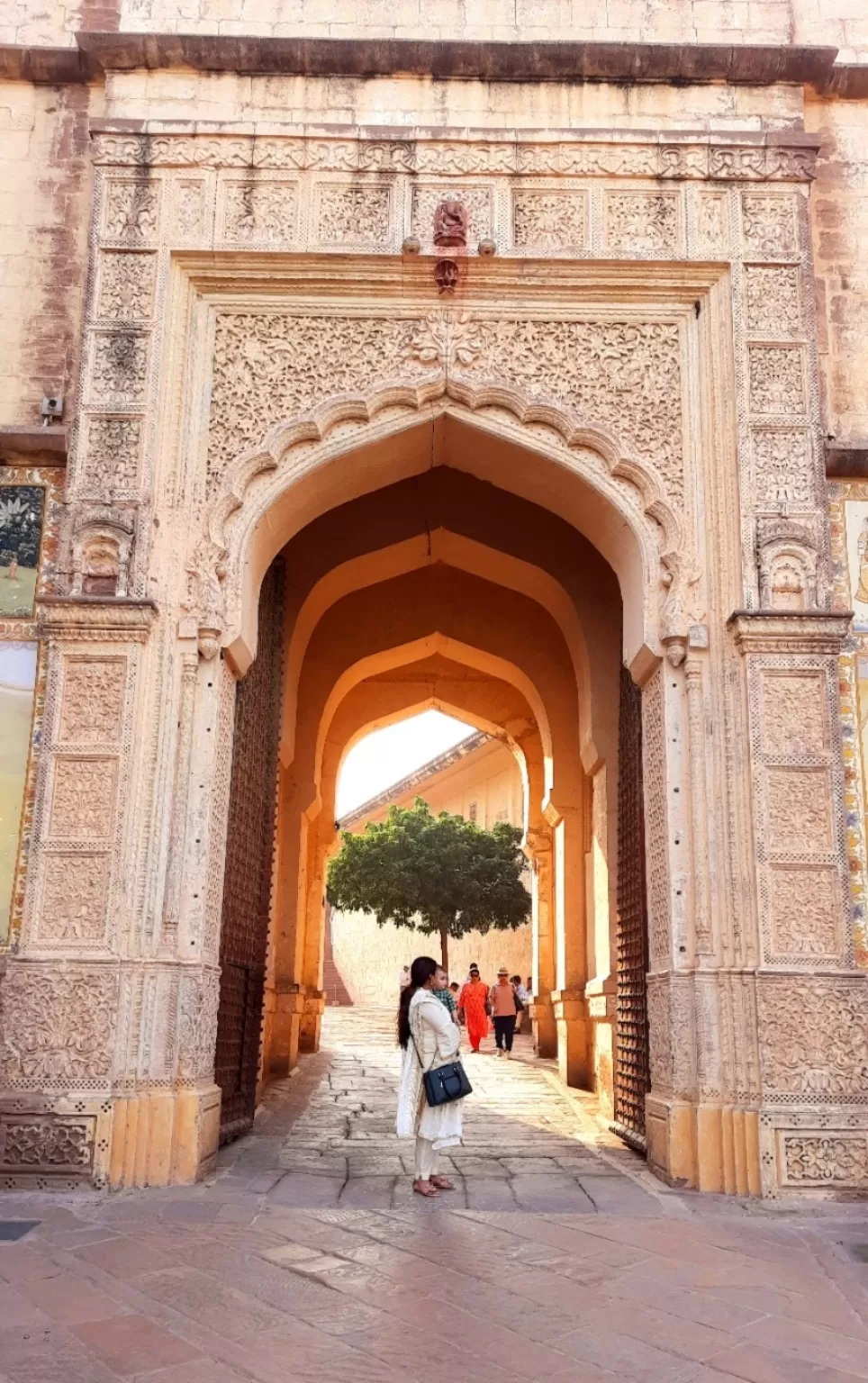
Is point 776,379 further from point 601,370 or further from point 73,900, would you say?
point 73,900

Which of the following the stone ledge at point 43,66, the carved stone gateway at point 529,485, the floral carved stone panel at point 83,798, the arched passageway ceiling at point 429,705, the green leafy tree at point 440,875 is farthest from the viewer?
the green leafy tree at point 440,875

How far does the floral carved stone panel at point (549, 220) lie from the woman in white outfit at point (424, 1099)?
13.8 ft

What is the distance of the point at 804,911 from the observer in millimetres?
5785

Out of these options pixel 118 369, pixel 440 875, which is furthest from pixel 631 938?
pixel 440 875

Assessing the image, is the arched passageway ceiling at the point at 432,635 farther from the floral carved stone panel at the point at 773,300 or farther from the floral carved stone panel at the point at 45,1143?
the floral carved stone panel at the point at 45,1143

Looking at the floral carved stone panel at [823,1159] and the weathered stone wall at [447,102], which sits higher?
the weathered stone wall at [447,102]

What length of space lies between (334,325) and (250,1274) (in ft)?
16.6

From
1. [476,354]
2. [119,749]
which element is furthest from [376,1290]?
[476,354]

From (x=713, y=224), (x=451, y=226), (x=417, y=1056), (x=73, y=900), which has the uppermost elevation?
(x=713, y=224)

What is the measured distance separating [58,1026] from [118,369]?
3.61 meters

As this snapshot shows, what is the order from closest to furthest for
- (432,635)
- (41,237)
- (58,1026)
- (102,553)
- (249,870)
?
(58,1026) → (102,553) → (41,237) → (249,870) → (432,635)

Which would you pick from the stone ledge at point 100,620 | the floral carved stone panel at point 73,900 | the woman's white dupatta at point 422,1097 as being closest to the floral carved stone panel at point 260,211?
the stone ledge at point 100,620

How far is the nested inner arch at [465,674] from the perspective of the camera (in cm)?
942

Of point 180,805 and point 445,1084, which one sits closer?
point 445,1084
